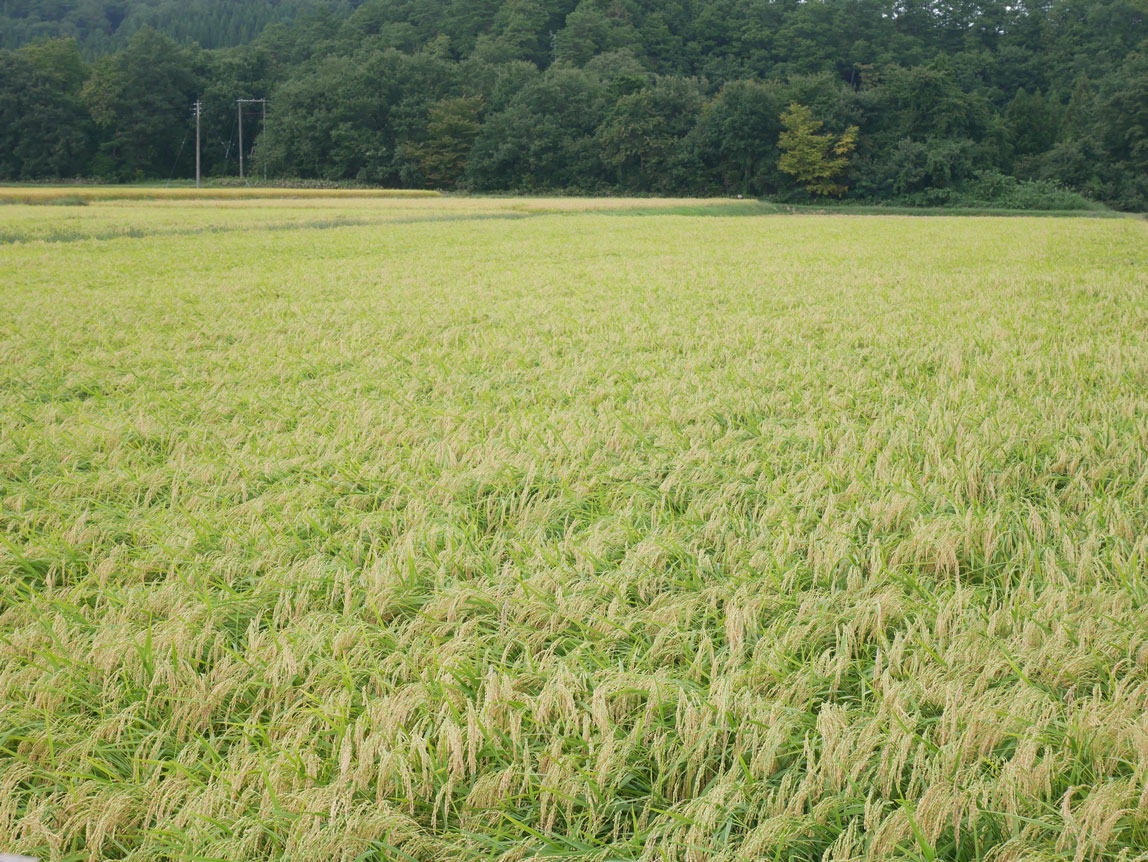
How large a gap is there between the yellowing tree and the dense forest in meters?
0.30

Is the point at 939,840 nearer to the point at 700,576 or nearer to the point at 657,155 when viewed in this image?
the point at 700,576

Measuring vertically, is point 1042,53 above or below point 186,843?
above

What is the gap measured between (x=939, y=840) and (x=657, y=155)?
6825 centimetres

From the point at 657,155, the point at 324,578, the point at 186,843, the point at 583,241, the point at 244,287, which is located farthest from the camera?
the point at 657,155

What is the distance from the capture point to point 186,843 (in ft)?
5.21

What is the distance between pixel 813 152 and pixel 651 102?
49.1 feet

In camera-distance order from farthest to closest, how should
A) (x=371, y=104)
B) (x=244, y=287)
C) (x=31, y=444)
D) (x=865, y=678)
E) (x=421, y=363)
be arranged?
(x=371, y=104), (x=244, y=287), (x=421, y=363), (x=31, y=444), (x=865, y=678)

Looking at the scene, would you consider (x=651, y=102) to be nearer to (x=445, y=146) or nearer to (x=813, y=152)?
(x=813, y=152)

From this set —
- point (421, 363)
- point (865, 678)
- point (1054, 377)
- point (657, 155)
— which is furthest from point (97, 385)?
point (657, 155)

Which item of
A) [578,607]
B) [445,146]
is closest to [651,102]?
[445,146]

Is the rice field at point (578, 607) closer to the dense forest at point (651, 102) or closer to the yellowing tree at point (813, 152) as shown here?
the yellowing tree at point (813, 152)

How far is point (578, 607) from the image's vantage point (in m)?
2.46

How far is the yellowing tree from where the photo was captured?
5981 cm

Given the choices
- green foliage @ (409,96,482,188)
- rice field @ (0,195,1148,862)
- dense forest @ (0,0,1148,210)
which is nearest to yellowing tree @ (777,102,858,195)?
dense forest @ (0,0,1148,210)
